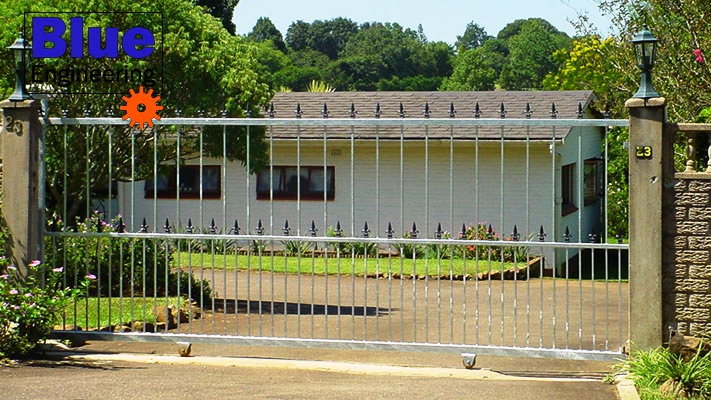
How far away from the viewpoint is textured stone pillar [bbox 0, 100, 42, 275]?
1051 cm

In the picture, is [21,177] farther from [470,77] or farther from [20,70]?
[470,77]

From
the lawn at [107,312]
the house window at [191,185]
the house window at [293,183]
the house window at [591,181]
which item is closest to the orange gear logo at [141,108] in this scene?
the lawn at [107,312]

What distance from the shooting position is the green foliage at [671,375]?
852 cm

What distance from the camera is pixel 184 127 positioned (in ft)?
48.8

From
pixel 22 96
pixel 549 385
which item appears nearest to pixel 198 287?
pixel 22 96

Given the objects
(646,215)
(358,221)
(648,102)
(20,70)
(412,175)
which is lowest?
(358,221)

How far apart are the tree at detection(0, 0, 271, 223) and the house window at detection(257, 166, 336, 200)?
835cm

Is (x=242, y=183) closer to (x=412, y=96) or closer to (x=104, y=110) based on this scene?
(x=412, y=96)

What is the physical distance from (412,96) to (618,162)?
5100 millimetres

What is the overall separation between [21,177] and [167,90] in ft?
12.8

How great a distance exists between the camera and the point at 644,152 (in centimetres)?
927

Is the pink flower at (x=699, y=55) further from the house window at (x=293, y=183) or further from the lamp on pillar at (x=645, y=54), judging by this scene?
the house window at (x=293, y=183)

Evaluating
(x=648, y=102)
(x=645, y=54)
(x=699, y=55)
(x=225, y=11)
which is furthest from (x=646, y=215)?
(x=225, y=11)

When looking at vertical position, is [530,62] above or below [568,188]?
above
